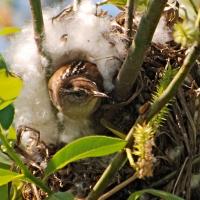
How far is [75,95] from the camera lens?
1214mm

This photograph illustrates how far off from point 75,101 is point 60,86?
0.05 metres

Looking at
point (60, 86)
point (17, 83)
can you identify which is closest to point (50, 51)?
point (60, 86)

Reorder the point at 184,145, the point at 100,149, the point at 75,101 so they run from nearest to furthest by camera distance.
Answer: the point at 100,149, the point at 75,101, the point at 184,145

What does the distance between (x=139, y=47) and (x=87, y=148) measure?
0.22 m

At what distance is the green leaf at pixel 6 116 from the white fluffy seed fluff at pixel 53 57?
0.23 metres

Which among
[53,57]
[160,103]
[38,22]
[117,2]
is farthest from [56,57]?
[160,103]

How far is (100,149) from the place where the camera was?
3.19 feet

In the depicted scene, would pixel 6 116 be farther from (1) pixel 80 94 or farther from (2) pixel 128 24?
(2) pixel 128 24

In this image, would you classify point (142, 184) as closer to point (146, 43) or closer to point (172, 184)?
point (172, 184)

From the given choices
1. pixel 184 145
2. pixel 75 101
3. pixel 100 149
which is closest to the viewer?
pixel 100 149

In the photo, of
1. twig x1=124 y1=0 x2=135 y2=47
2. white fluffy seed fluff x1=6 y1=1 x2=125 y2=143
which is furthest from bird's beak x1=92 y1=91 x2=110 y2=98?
twig x1=124 y1=0 x2=135 y2=47

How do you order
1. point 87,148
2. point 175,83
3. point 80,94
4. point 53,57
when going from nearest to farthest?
1. point 175,83
2. point 87,148
3. point 80,94
4. point 53,57

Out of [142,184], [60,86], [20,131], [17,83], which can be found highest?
[17,83]

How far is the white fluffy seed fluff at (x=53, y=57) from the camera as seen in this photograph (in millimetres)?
1337
